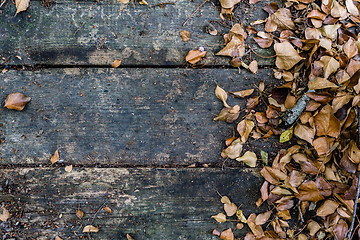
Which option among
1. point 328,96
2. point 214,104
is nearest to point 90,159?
point 214,104

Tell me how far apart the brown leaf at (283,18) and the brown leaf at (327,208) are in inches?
41.9

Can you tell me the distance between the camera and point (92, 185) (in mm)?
1494

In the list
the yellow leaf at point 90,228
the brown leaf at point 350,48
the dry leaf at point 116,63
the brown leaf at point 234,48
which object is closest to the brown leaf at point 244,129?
the brown leaf at point 234,48

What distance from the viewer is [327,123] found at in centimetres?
138

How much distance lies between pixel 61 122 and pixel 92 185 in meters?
0.43

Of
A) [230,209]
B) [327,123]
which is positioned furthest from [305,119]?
[230,209]

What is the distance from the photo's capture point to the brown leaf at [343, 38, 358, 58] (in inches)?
55.6

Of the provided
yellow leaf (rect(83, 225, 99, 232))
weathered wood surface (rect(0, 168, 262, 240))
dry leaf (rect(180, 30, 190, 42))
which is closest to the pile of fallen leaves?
weathered wood surface (rect(0, 168, 262, 240))

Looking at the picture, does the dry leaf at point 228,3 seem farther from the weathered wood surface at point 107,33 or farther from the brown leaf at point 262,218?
the brown leaf at point 262,218

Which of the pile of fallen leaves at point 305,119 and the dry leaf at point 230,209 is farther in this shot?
the dry leaf at point 230,209

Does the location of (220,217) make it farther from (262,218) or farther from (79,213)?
(79,213)

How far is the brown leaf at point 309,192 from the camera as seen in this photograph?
1.42m

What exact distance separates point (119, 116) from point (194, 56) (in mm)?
584

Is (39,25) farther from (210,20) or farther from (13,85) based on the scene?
(210,20)
